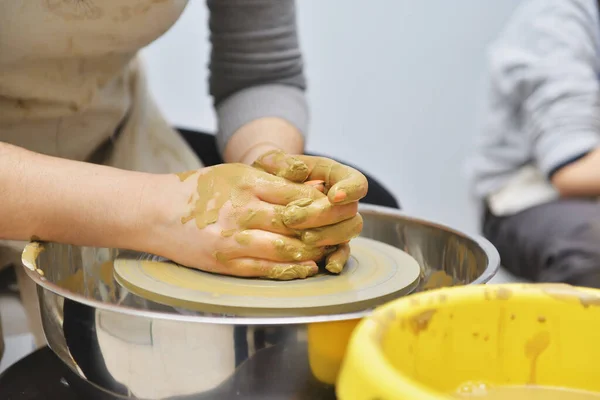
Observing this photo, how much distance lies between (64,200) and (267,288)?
243 mm

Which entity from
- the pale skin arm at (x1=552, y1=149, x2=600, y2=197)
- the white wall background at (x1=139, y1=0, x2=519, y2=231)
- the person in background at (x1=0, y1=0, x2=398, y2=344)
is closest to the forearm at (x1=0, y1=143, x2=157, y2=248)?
the person in background at (x1=0, y1=0, x2=398, y2=344)

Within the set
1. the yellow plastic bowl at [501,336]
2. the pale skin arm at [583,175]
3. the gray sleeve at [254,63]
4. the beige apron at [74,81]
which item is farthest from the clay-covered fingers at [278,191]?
the pale skin arm at [583,175]

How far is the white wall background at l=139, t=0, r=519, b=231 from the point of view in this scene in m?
2.21

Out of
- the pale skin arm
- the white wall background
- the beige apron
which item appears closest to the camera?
the beige apron

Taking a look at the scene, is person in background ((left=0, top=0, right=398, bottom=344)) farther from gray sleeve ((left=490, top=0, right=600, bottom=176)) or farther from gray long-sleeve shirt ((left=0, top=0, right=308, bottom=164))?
gray sleeve ((left=490, top=0, right=600, bottom=176))

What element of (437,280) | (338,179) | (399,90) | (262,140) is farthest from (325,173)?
(399,90)

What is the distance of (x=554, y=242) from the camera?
1.51m

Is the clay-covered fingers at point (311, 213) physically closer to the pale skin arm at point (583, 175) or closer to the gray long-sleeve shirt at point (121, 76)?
the gray long-sleeve shirt at point (121, 76)

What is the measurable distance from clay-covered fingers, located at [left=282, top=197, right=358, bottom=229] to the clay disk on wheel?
2.6 inches

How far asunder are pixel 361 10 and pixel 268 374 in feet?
5.89

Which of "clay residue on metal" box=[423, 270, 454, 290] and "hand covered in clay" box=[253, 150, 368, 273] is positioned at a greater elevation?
"hand covered in clay" box=[253, 150, 368, 273]

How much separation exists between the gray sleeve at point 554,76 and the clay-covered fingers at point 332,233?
3.29 feet

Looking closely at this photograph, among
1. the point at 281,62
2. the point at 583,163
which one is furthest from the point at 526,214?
the point at 281,62

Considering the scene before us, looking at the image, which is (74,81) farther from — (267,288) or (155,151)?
(267,288)
